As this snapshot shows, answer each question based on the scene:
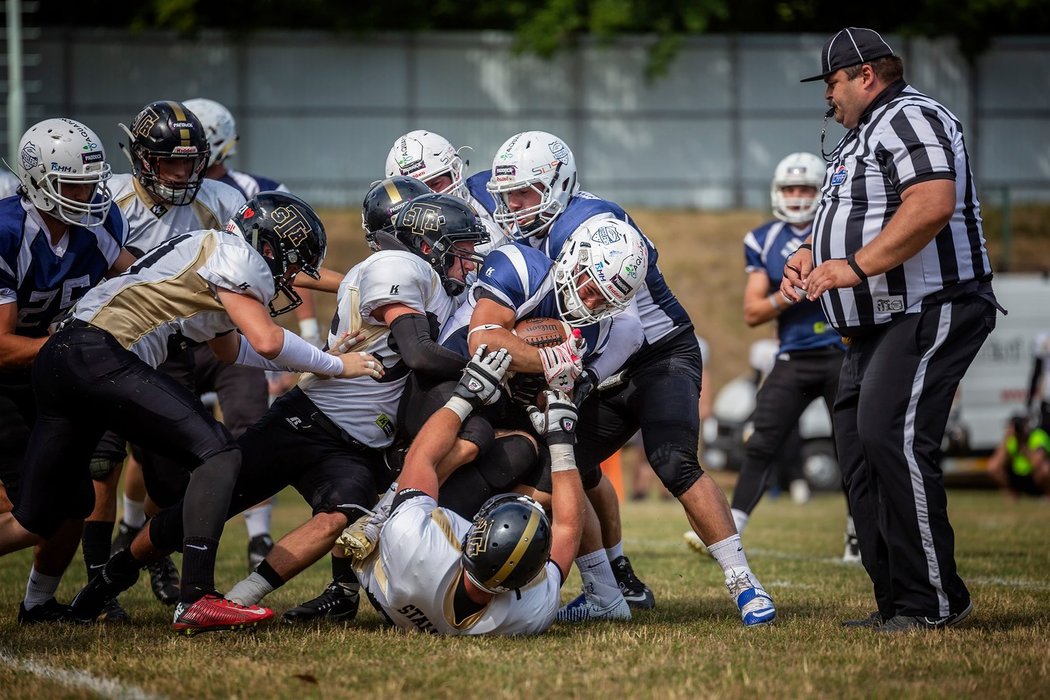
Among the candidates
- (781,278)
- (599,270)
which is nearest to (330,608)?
(599,270)

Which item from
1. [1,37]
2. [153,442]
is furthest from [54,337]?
[1,37]

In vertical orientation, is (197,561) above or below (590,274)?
below

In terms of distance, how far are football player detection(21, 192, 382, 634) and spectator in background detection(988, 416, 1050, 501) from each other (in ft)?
31.7

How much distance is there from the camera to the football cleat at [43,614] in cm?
543

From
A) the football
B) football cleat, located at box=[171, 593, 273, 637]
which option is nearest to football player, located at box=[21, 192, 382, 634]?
football cleat, located at box=[171, 593, 273, 637]

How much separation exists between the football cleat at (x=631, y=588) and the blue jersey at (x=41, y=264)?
9.07ft

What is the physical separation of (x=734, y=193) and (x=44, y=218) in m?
20.0

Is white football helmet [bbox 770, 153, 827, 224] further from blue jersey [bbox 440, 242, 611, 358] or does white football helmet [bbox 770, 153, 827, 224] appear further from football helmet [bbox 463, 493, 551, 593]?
football helmet [bbox 463, 493, 551, 593]

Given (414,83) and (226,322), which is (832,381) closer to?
(226,322)

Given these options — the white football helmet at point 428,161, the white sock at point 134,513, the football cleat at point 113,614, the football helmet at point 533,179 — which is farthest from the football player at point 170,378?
the white sock at point 134,513

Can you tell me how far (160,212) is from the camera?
21.2 feet

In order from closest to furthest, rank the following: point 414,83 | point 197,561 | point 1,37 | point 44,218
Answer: point 197,561, point 44,218, point 1,37, point 414,83

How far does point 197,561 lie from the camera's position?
486 centimetres

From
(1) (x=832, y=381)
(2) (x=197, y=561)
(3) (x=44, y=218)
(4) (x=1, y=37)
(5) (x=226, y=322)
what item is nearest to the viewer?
(2) (x=197, y=561)
